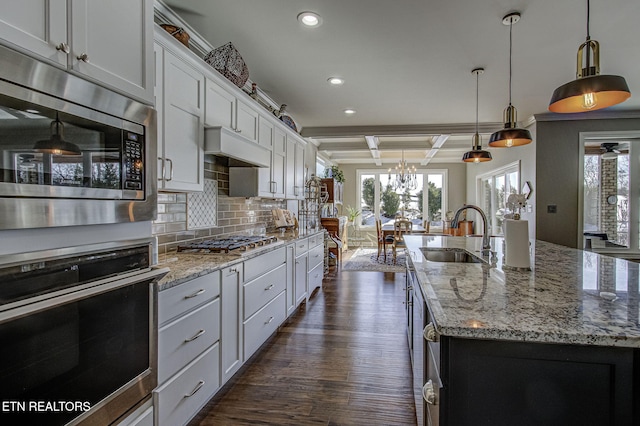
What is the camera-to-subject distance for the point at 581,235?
474 cm

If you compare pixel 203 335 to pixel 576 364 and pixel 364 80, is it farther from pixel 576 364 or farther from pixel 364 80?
pixel 364 80

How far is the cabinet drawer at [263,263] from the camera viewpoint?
2420mm

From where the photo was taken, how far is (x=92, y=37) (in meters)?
1.12

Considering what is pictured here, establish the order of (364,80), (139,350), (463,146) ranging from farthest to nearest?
(463,146), (364,80), (139,350)

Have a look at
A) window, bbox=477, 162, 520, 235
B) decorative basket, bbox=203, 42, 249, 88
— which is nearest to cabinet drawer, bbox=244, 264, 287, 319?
decorative basket, bbox=203, 42, 249, 88

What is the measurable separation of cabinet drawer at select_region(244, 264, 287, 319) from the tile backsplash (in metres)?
0.61

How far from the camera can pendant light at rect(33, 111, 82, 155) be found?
0.94 m

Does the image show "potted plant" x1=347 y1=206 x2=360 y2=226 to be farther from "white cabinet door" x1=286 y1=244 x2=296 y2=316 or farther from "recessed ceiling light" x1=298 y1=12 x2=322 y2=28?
"recessed ceiling light" x1=298 y1=12 x2=322 y2=28

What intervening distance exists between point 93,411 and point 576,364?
1.47m

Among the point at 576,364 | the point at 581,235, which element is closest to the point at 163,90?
the point at 576,364

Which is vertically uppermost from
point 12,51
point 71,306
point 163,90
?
point 163,90

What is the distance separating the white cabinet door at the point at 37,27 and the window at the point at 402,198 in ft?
29.4

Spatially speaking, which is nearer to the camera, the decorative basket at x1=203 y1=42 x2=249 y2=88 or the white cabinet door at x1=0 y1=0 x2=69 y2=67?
the white cabinet door at x1=0 y1=0 x2=69 y2=67

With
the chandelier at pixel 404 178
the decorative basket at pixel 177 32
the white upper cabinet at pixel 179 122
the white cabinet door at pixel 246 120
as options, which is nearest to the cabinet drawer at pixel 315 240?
the white cabinet door at pixel 246 120
